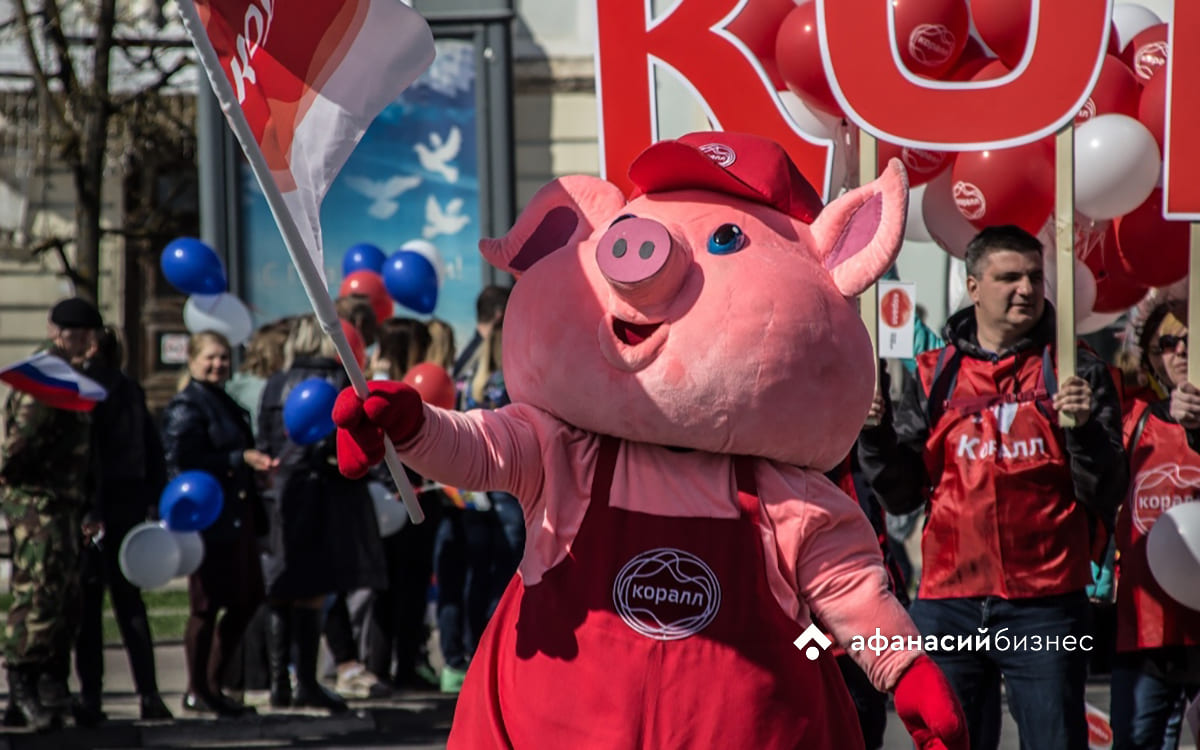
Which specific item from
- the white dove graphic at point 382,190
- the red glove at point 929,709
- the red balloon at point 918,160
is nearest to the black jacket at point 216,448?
the red balloon at point 918,160

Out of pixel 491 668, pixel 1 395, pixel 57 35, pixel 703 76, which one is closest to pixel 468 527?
pixel 703 76

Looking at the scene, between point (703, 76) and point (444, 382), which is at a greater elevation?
point (703, 76)

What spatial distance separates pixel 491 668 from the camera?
12.0 feet

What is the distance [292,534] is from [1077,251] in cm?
355

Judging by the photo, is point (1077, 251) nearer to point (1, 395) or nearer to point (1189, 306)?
point (1189, 306)

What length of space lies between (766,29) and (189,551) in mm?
3280

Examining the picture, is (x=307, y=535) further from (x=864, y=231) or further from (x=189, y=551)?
(x=864, y=231)

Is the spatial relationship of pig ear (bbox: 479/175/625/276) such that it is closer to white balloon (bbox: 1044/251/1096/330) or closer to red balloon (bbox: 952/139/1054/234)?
red balloon (bbox: 952/139/1054/234)

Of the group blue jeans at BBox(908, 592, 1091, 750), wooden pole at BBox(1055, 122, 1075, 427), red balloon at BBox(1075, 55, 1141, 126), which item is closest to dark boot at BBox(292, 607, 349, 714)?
blue jeans at BBox(908, 592, 1091, 750)

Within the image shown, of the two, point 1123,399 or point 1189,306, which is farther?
point 1123,399

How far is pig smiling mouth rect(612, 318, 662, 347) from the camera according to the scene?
355cm

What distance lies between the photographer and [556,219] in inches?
151

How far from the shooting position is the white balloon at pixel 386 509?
8148 mm

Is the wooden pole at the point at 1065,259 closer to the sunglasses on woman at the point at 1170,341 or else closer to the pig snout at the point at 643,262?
the sunglasses on woman at the point at 1170,341
